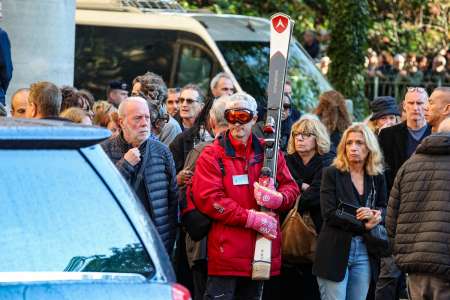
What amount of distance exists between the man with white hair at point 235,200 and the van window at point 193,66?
35.0ft

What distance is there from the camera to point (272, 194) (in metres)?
9.34

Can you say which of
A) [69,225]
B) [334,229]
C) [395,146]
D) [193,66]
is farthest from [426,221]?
[193,66]

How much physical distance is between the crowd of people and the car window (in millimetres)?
3946

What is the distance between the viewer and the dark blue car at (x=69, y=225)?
489 cm

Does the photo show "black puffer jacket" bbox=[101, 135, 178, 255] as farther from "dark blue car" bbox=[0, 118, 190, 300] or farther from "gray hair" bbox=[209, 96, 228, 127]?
"dark blue car" bbox=[0, 118, 190, 300]

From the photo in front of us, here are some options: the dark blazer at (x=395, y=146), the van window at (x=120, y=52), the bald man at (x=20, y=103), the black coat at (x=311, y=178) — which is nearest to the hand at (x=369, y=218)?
the black coat at (x=311, y=178)

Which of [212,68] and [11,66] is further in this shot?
[212,68]

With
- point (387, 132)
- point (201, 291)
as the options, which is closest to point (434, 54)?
point (387, 132)

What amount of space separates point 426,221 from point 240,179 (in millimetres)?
1361

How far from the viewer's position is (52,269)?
195 inches

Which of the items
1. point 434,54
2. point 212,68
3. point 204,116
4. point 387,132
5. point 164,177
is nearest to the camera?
point 164,177

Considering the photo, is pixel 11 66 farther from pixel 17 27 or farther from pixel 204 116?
pixel 204 116

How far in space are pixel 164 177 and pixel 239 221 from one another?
585mm

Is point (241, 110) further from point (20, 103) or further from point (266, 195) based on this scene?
point (20, 103)
